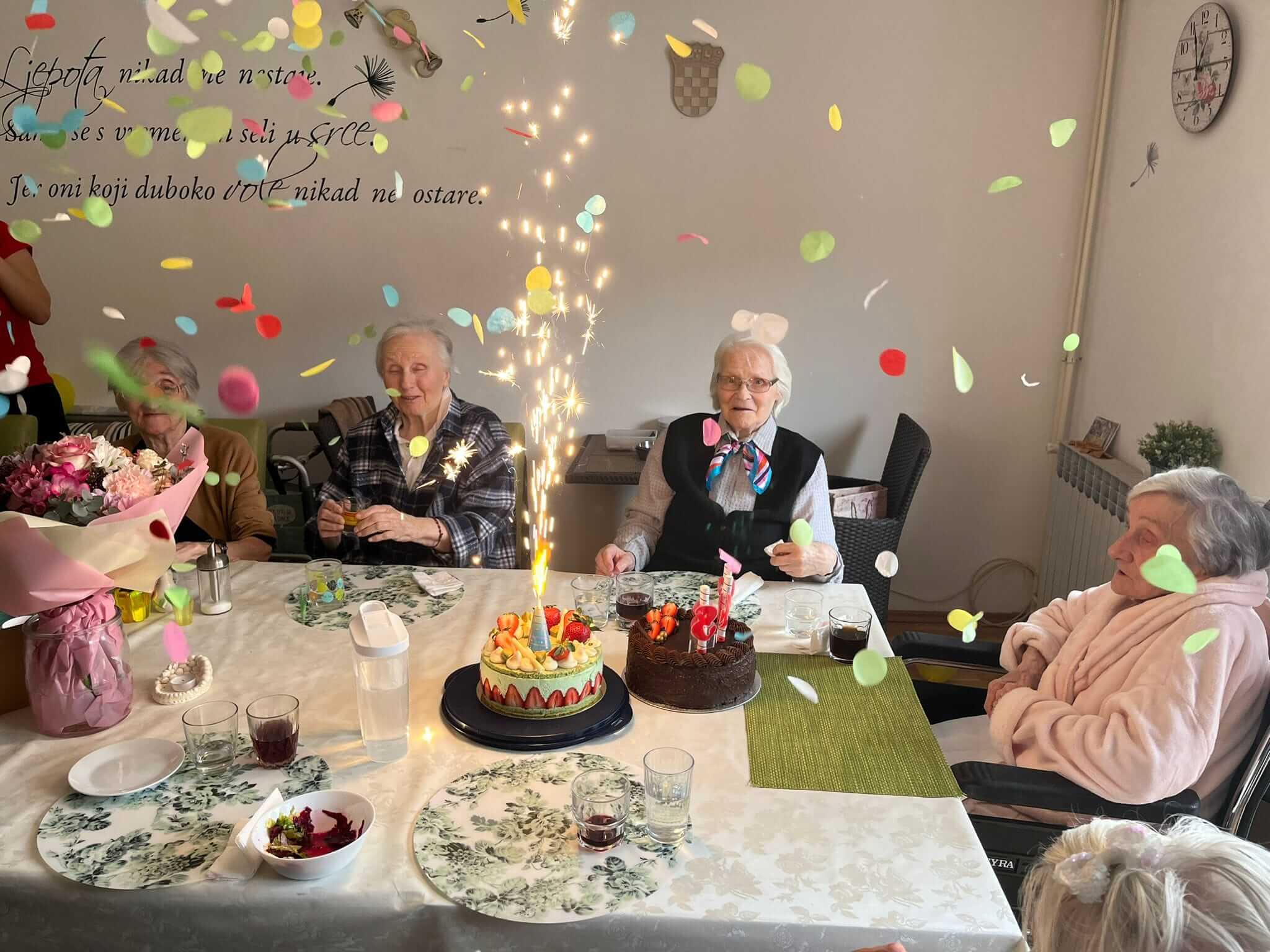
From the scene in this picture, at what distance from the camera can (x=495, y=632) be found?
1719 mm

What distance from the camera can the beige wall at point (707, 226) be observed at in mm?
3551

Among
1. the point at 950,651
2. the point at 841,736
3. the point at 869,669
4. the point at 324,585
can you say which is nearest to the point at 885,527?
the point at 950,651

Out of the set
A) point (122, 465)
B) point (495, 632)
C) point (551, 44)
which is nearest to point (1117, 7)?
point (551, 44)

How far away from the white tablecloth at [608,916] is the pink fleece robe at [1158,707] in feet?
1.24

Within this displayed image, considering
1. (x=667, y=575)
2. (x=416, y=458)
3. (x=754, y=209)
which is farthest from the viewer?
(x=754, y=209)

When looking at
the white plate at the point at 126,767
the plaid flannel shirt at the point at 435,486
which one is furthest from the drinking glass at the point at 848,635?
the white plate at the point at 126,767

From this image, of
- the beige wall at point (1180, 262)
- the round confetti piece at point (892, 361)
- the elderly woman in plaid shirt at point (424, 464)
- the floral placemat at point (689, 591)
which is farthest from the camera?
the round confetti piece at point (892, 361)

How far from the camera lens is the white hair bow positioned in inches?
38.4

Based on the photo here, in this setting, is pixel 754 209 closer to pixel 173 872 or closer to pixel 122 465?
pixel 122 465

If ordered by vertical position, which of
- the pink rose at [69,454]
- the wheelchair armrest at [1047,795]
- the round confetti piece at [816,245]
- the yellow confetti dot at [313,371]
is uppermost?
the round confetti piece at [816,245]

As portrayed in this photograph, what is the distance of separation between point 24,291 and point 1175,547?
337 centimetres

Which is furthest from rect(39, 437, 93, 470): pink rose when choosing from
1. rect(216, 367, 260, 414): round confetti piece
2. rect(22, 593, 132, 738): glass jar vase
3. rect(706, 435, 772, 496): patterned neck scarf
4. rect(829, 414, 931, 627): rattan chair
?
rect(216, 367, 260, 414): round confetti piece

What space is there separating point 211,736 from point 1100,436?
3.25 meters

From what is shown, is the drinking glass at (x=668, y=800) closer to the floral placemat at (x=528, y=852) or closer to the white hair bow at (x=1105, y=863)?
the floral placemat at (x=528, y=852)
